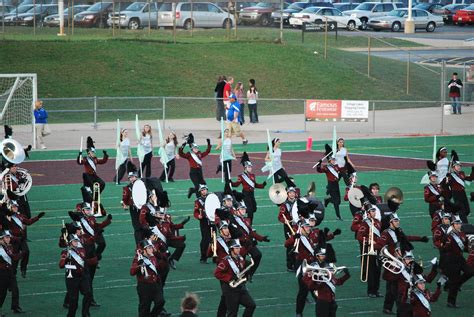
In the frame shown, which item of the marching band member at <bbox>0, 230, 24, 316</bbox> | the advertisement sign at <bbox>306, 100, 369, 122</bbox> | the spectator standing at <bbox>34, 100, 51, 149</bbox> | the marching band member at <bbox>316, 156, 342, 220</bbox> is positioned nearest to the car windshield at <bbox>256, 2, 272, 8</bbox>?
the advertisement sign at <bbox>306, 100, 369, 122</bbox>

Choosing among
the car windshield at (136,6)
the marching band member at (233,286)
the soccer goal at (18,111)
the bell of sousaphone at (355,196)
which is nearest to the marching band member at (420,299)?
the marching band member at (233,286)

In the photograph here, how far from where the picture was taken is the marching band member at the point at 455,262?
1688 centimetres

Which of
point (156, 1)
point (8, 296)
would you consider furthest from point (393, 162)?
point (156, 1)

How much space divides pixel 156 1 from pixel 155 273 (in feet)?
120

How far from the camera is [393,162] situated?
1220 inches

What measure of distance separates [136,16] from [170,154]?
2599cm

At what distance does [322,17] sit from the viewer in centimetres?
5781

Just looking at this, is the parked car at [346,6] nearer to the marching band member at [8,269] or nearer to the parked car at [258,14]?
the parked car at [258,14]

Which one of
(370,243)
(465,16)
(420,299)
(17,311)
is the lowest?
(17,311)

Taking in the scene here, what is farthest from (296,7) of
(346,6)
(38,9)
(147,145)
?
(147,145)

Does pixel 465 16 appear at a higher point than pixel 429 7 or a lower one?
lower

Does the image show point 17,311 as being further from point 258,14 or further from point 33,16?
point 258,14

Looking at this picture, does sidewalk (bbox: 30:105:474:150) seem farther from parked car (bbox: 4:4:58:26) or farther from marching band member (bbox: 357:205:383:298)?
marching band member (bbox: 357:205:383:298)

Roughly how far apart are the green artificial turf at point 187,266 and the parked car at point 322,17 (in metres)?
31.6
